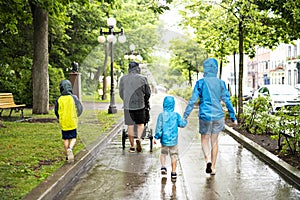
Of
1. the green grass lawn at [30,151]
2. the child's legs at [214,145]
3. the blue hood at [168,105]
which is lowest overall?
the green grass lawn at [30,151]

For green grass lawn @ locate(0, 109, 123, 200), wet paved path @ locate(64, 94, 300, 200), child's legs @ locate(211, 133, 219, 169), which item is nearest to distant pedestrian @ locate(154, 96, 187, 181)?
wet paved path @ locate(64, 94, 300, 200)

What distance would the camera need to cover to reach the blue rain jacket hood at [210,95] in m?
7.81

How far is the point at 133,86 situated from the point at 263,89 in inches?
726

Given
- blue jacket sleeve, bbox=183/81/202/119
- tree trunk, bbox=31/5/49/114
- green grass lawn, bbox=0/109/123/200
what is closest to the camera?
green grass lawn, bbox=0/109/123/200

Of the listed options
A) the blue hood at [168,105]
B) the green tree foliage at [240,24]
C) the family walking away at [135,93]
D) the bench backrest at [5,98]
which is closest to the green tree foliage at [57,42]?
the green tree foliage at [240,24]

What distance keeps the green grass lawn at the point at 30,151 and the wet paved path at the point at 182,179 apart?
2.43ft

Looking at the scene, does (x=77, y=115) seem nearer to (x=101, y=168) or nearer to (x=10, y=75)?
(x=101, y=168)

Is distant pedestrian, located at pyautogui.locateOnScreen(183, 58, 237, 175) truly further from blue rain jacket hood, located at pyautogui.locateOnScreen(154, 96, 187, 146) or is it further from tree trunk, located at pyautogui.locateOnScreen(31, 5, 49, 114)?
tree trunk, located at pyautogui.locateOnScreen(31, 5, 49, 114)

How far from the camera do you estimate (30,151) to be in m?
9.91

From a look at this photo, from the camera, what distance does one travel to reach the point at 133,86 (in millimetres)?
9359

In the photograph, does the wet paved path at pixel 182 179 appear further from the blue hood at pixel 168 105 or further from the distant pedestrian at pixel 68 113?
the blue hood at pixel 168 105

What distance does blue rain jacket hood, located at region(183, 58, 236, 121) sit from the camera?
25.6ft

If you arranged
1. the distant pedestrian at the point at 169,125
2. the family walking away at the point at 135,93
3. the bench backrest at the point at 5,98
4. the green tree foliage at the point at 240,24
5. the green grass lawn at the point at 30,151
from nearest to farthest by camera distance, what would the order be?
1. the green grass lawn at the point at 30,151
2. the distant pedestrian at the point at 169,125
3. the family walking away at the point at 135,93
4. the green tree foliage at the point at 240,24
5. the bench backrest at the point at 5,98

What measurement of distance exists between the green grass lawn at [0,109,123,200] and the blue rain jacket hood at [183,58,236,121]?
290 cm
